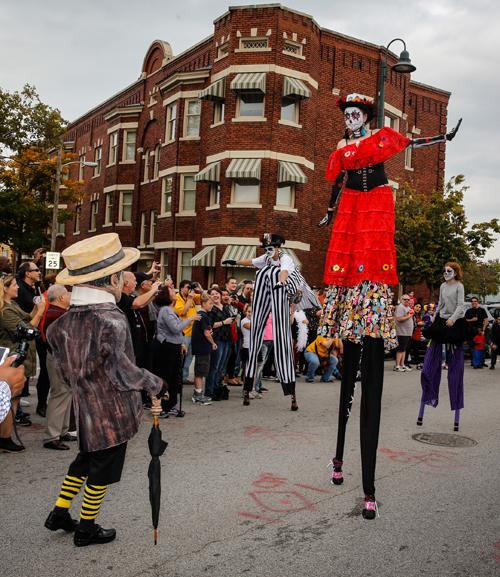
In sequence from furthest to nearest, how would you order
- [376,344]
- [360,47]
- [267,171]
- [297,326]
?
[360,47]
[267,171]
[297,326]
[376,344]

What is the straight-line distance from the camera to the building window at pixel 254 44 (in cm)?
2159

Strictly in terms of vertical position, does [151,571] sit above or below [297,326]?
below

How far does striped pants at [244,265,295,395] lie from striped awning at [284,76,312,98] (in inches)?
587

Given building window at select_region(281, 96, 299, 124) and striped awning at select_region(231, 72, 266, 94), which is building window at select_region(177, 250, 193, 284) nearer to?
building window at select_region(281, 96, 299, 124)

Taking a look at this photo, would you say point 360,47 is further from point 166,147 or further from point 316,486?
point 316,486

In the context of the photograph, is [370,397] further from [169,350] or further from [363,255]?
[169,350]

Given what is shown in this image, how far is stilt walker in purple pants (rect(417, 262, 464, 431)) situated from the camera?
23.0 feet

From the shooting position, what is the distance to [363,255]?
14.6ft

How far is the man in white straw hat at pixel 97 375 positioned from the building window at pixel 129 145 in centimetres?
2899

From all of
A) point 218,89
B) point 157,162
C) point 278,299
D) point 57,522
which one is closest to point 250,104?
point 218,89

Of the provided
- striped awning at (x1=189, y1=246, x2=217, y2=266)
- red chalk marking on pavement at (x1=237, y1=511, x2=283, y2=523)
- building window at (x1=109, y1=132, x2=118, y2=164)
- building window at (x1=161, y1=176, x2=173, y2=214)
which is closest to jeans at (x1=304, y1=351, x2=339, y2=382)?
red chalk marking on pavement at (x1=237, y1=511, x2=283, y2=523)

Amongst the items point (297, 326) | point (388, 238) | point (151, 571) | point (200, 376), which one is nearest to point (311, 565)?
point (151, 571)

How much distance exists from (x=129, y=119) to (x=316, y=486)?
2937 cm

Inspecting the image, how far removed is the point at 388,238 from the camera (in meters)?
4.43
